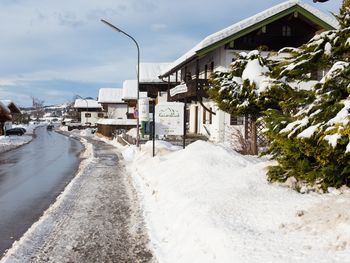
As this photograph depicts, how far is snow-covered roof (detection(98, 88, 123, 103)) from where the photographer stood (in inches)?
2979

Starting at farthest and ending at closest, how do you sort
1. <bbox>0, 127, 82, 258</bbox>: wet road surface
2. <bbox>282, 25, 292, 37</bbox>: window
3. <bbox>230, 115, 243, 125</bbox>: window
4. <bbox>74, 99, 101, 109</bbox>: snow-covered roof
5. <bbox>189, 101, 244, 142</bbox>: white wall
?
<bbox>74, 99, 101, 109</bbox>: snow-covered roof → <bbox>282, 25, 292, 37</bbox>: window → <bbox>230, 115, 243, 125</bbox>: window → <bbox>189, 101, 244, 142</bbox>: white wall → <bbox>0, 127, 82, 258</bbox>: wet road surface

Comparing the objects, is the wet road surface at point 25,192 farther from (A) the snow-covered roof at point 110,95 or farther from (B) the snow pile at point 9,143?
(A) the snow-covered roof at point 110,95

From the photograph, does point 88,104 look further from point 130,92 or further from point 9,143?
point 9,143

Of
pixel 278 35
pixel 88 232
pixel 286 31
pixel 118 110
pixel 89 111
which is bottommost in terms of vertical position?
pixel 88 232

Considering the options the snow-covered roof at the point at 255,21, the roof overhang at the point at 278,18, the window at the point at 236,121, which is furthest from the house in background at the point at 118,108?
the roof overhang at the point at 278,18

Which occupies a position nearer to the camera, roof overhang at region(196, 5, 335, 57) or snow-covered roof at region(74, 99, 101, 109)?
roof overhang at region(196, 5, 335, 57)

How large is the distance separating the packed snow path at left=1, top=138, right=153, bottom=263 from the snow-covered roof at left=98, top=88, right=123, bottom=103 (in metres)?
64.9

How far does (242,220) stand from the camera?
6.16 m

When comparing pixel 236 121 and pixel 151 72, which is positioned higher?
pixel 151 72

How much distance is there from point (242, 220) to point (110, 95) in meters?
72.9

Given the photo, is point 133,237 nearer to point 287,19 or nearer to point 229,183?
point 229,183

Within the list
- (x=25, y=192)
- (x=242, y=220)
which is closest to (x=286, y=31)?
(x=25, y=192)

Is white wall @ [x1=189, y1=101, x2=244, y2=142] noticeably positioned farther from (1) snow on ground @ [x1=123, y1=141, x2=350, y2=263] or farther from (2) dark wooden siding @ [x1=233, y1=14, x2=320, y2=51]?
(1) snow on ground @ [x1=123, y1=141, x2=350, y2=263]

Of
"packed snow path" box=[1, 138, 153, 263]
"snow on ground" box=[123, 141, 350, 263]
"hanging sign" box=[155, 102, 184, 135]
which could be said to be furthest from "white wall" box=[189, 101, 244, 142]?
"snow on ground" box=[123, 141, 350, 263]
